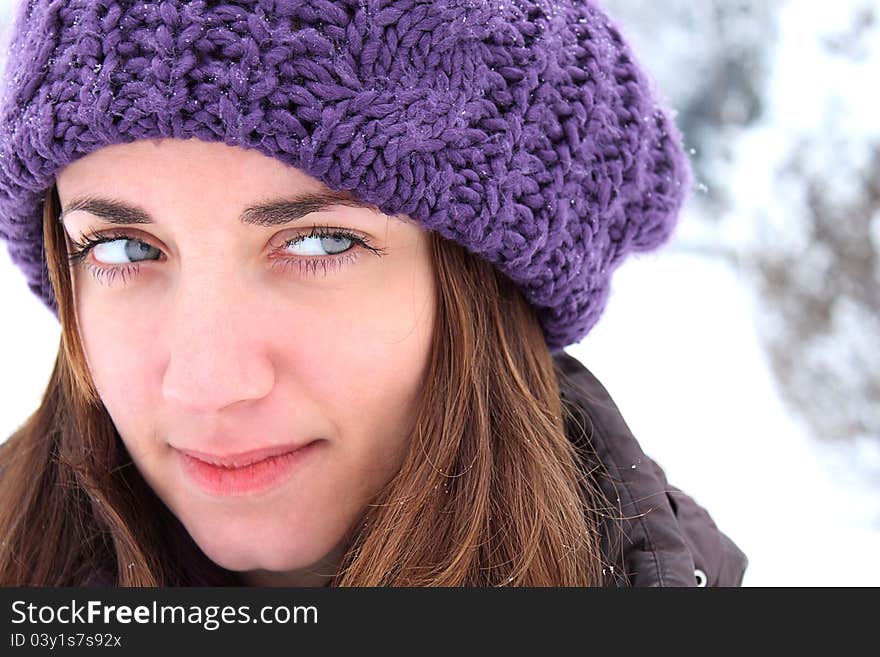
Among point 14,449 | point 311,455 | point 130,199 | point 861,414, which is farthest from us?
point 861,414

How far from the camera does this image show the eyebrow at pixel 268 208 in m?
1.21

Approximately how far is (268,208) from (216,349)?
20 centimetres

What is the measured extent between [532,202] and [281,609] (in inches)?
27.9

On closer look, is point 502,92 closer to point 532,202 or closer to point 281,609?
point 532,202

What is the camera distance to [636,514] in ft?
5.02

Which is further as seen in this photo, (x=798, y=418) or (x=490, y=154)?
(x=798, y=418)

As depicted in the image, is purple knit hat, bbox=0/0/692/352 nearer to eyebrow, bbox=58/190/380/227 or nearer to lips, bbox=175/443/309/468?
eyebrow, bbox=58/190/380/227

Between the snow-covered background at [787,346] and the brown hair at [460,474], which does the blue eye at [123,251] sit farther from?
the snow-covered background at [787,346]

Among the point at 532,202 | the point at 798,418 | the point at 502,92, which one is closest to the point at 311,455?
the point at 532,202

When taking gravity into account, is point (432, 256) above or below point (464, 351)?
above

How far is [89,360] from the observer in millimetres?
1434

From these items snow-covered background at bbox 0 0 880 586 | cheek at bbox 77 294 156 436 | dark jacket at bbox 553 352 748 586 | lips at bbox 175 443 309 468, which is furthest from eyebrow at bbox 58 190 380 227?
snow-covered background at bbox 0 0 880 586

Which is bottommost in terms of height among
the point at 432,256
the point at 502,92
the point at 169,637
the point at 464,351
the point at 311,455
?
the point at 169,637

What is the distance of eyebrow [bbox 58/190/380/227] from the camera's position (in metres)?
1.21
